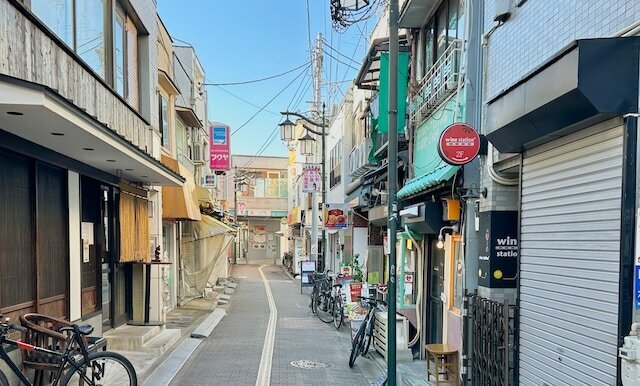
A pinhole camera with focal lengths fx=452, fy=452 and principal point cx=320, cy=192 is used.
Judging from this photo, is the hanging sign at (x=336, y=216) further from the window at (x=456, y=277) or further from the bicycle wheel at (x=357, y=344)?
the window at (x=456, y=277)

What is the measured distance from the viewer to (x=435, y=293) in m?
8.84

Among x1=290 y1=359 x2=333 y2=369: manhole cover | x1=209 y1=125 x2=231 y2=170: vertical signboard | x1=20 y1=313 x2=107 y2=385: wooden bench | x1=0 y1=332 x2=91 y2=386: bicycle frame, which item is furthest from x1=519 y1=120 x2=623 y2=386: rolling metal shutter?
x1=209 y1=125 x2=231 y2=170: vertical signboard

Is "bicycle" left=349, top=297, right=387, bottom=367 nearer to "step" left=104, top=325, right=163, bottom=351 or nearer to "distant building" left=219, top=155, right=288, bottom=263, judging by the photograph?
"step" left=104, top=325, right=163, bottom=351

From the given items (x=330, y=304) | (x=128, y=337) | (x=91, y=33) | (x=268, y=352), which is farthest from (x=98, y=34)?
(x=330, y=304)

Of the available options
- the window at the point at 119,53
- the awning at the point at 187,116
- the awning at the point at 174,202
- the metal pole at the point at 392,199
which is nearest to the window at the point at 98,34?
the window at the point at 119,53

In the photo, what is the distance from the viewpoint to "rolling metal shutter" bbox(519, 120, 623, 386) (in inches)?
144

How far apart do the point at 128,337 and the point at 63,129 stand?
15.6 ft

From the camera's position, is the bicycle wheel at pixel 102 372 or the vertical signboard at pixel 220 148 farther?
the vertical signboard at pixel 220 148

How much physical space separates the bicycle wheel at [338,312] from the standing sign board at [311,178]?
31.4ft

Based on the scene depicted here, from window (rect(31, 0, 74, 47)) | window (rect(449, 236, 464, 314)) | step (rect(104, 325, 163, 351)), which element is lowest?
step (rect(104, 325, 163, 351))

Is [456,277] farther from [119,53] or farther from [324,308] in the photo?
[324,308]

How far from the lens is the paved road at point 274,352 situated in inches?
294

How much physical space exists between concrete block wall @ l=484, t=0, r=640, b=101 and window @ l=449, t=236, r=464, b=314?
2.46m

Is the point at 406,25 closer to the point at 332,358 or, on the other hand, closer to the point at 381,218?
the point at 381,218
